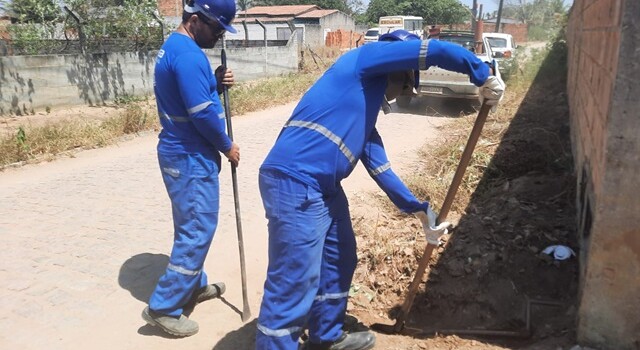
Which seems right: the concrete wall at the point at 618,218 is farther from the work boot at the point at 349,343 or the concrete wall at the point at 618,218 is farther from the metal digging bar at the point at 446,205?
the work boot at the point at 349,343

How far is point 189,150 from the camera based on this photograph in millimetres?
3166

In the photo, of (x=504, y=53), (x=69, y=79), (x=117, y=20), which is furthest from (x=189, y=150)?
(x=504, y=53)

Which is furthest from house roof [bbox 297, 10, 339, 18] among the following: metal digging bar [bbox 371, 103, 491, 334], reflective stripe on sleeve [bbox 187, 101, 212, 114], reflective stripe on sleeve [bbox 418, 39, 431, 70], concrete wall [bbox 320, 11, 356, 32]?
reflective stripe on sleeve [bbox 418, 39, 431, 70]

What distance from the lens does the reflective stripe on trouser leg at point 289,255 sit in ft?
8.18

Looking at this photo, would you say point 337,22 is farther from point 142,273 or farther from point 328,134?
point 328,134

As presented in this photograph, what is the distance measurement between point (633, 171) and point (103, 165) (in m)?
6.48

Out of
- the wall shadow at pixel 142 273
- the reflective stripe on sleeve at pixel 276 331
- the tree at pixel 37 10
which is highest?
the tree at pixel 37 10

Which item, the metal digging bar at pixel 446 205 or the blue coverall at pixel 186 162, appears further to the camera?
the blue coverall at pixel 186 162

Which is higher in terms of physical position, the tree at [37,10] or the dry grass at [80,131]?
the tree at [37,10]

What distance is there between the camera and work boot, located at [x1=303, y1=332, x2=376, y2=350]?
3050mm

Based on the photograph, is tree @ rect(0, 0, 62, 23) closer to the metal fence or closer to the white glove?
the metal fence

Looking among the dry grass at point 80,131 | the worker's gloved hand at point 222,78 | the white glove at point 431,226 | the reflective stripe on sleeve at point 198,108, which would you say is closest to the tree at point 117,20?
the dry grass at point 80,131

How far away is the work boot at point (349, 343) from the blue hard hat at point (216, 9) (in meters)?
1.96

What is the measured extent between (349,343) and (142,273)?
6.07ft
